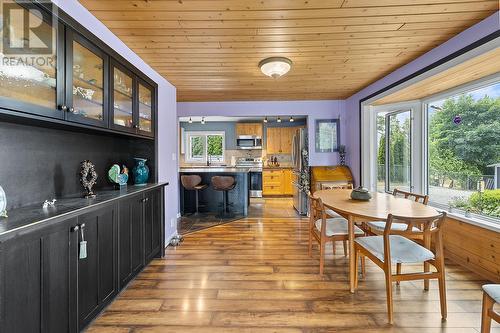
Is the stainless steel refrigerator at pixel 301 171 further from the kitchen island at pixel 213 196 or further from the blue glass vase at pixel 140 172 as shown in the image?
the blue glass vase at pixel 140 172

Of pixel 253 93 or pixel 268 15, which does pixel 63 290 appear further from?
pixel 253 93

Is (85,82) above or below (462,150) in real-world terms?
above

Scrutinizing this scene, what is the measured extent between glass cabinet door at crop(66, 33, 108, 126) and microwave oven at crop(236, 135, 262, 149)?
17.8 ft

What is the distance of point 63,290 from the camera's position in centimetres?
138

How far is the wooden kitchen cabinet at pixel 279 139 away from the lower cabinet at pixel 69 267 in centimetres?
547

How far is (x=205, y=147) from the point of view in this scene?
761cm

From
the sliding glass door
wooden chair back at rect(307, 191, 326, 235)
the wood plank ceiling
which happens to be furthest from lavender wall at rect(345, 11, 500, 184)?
wooden chair back at rect(307, 191, 326, 235)

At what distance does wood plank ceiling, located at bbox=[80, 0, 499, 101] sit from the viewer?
176 cm

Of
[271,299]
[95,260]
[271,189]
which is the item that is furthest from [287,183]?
[95,260]

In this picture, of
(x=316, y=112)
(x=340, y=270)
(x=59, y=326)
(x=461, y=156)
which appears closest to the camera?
(x=59, y=326)

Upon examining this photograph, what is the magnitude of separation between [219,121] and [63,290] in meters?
6.48

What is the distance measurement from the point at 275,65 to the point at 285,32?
527 millimetres

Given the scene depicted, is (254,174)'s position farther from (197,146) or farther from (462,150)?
(462,150)

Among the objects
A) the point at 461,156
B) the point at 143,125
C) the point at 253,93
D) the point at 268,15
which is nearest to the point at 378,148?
the point at 461,156
